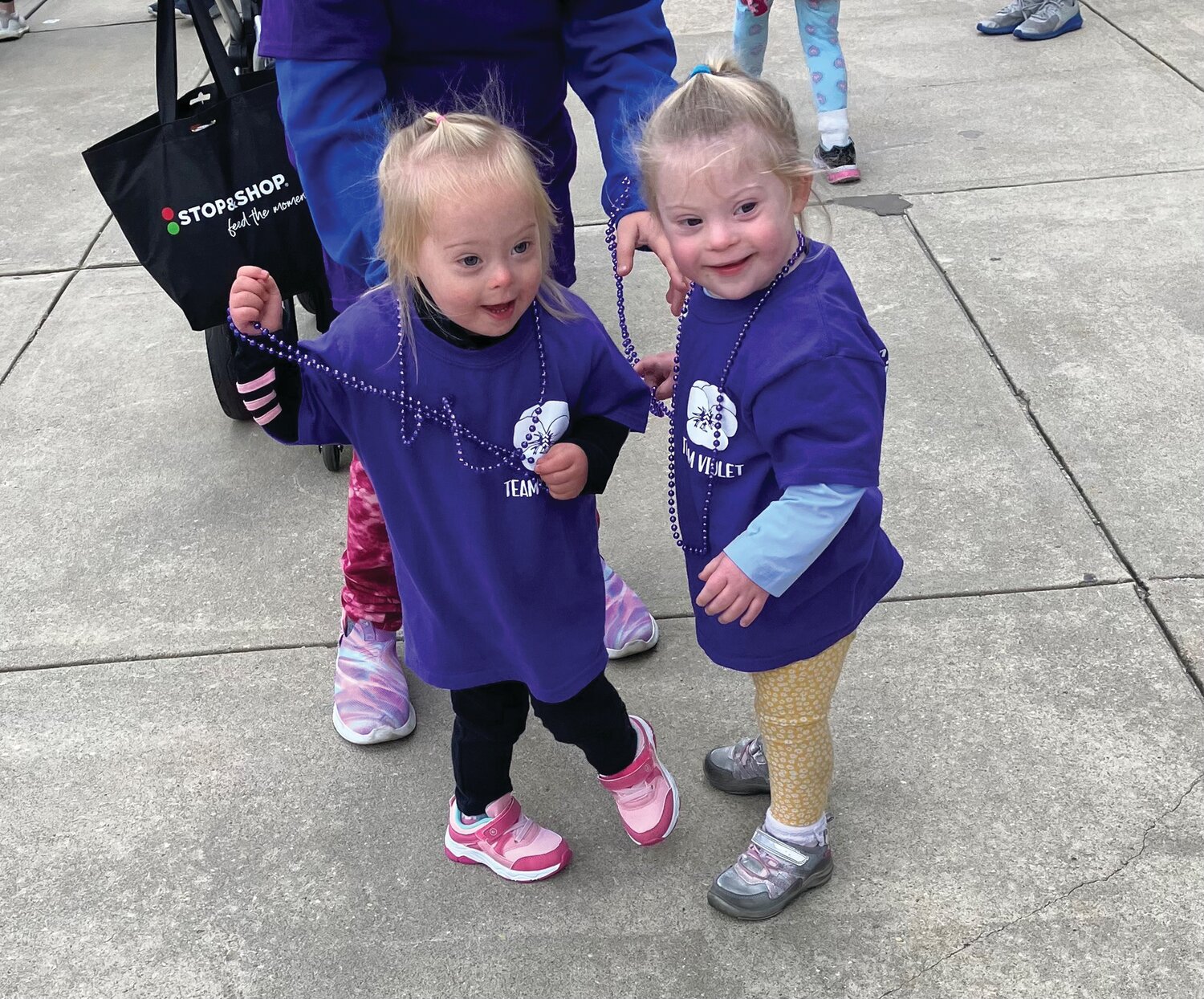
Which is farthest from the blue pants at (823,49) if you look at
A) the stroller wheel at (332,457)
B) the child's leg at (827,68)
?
the stroller wheel at (332,457)

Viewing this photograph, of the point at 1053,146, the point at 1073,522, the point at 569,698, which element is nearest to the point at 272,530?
the point at 569,698

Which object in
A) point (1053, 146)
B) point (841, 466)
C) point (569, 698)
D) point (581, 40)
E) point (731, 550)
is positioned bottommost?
point (1053, 146)

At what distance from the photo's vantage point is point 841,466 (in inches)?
64.8

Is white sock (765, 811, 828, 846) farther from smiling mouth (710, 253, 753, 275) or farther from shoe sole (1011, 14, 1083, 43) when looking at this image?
shoe sole (1011, 14, 1083, 43)

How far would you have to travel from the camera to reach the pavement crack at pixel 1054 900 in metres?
2.03

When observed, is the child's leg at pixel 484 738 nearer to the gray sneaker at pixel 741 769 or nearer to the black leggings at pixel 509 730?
the black leggings at pixel 509 730

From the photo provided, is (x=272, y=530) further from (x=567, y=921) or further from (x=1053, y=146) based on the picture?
(x=1053, y=146)

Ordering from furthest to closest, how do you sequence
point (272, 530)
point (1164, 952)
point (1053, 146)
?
1. point (1053, 146)
2. point (272, 530)
3. point (1164, 952)

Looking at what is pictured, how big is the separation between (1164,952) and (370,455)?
147 centimetres

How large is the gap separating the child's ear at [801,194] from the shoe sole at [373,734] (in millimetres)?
1375

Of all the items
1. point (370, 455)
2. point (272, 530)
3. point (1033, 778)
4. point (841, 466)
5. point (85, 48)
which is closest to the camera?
point (841, 466)

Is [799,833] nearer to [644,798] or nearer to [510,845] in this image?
[644,798]

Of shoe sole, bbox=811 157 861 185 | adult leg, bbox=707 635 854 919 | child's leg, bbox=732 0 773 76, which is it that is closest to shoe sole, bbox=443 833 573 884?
adult leg, bbox=707 635 854 919

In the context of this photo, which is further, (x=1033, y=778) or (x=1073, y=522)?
(x=1073, y=522)
